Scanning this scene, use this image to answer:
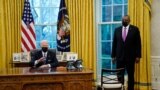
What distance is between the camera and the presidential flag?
727cm

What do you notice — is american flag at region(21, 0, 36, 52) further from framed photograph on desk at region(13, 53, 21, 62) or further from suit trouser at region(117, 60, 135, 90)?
suit trouser at region(117, 60, 135, 90)

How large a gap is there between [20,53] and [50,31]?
3.47 feet

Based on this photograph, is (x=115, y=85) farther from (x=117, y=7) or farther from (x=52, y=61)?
(x=117, y=7)

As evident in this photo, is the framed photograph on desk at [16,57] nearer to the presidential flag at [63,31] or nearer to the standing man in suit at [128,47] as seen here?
the presidential flag at [63,31]

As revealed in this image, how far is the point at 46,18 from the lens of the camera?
299 inches

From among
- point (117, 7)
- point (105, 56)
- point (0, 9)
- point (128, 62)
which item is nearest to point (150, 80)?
point (128, 62)

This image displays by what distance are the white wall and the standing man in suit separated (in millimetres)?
695

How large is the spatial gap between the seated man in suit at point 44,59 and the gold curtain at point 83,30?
1119 millimetres

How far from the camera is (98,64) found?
24.8 feet

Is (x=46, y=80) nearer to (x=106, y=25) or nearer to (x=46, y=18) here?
(x=46, y=18)

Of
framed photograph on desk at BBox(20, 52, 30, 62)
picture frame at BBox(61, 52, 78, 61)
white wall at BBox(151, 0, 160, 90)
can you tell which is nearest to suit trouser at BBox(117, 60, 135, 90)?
white wall at BBox(151, 0, 160, 90)

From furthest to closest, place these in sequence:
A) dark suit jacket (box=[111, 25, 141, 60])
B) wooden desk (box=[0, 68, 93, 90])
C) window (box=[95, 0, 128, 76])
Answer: window (box=[95, 0, 128, 76]), dark suit jacket (box=[111, 25, 141, 60]), wooden desk (box=[0, 68, 93, 90])

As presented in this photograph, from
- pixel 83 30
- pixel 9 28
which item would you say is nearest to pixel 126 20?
pixel 83 30

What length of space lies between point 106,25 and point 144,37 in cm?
111
